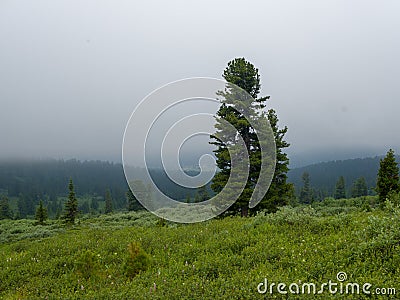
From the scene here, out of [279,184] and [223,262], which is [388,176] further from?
[223,262]

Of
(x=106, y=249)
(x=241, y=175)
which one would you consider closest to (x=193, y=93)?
(x=106, y=249)

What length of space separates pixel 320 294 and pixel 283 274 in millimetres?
1099

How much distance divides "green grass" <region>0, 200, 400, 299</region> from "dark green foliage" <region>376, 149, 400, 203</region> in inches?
924

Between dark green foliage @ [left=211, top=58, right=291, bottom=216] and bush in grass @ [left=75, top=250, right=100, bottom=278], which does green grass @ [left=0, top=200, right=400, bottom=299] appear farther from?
dark green foliage @ [left=211, top=58, right=291, bottom=216]

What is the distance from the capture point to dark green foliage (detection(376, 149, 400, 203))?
29.7 meters

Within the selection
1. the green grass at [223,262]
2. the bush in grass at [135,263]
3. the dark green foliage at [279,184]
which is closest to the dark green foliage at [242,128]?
Result: the dark green foliage at [279,184]

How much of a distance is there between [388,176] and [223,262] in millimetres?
29159

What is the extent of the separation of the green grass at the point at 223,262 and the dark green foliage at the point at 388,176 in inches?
924

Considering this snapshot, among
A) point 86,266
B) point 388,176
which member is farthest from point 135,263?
point 388,176

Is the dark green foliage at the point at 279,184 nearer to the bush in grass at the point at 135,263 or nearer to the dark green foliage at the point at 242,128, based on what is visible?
the dark green foliage at the point at 242,128

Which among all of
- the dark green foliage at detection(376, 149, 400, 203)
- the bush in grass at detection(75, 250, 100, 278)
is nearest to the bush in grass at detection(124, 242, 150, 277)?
the bush in grass at detection(75, 250, 100, 278)

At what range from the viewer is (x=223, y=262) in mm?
7340

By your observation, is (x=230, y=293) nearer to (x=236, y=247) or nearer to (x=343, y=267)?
(x=343, y=267)

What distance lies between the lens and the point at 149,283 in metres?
6.66
